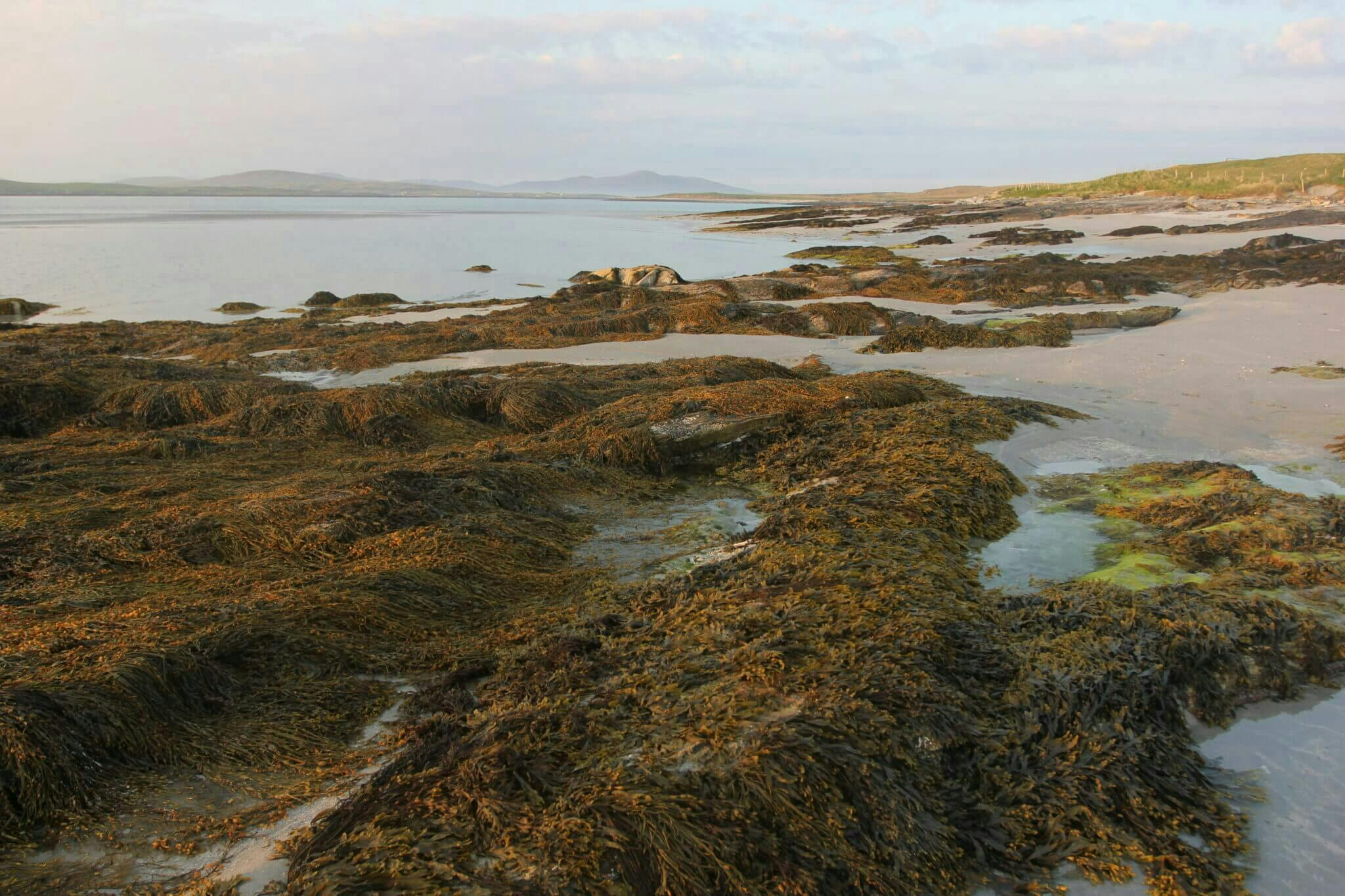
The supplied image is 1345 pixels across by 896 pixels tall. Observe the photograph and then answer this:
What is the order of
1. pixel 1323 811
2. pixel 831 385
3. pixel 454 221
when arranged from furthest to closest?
1. pixel 454 221
2. pixel 831 385
3. pixel 1323 811

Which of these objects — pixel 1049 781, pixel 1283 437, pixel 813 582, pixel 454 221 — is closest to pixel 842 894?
pixel 1049 781

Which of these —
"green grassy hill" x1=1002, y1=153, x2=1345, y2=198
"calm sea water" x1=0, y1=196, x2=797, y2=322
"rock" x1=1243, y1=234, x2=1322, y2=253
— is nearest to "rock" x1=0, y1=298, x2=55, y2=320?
"calm sea water" x1=0, y1=196, x2=797, y2=322

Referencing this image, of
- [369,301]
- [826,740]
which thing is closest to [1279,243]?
[369,301]

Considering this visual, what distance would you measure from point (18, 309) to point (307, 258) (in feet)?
32.2

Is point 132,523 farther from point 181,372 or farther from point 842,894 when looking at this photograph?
point 181,372

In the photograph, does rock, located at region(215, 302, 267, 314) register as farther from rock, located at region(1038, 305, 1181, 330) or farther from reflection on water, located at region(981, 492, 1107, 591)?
reflection on water, located at region(981, 492, 1107, 591)

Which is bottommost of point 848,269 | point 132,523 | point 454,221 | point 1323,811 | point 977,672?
point 1323,811

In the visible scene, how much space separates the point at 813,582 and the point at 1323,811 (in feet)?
5.22

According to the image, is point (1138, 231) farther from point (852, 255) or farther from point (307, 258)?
point (307, 258)

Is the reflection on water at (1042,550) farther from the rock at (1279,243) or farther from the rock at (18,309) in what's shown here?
the rock at (18,309)

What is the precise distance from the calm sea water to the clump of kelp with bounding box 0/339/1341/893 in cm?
1195

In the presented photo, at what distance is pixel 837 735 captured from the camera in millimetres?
2107

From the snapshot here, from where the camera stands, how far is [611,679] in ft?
8.19

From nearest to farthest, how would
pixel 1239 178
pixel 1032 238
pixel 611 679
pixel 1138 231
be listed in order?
pixel 611 679 → pixel 1032 238 → pixel 1138 231 → pixel 1239 178
